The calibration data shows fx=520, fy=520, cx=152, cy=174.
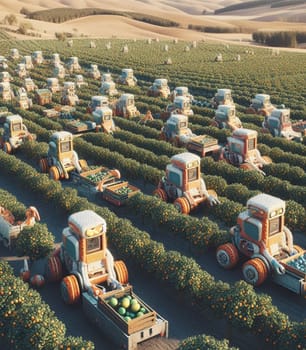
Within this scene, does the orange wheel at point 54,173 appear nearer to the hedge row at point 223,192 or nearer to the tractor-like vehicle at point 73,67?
the hedge row at point 223,192

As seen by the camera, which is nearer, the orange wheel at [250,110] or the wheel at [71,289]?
the wheel at [71,289]

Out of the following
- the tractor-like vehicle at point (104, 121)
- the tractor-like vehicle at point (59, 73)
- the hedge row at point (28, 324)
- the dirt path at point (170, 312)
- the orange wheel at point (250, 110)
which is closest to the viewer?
the hedge row at point (28, 324)

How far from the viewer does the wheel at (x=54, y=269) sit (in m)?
16.3

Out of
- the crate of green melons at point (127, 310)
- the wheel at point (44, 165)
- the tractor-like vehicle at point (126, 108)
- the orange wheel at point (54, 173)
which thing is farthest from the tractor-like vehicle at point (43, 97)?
the crate of green melons at point (127, 310)

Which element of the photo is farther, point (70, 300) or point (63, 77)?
point (63, 77)

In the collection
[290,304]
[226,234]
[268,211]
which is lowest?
[290,304]

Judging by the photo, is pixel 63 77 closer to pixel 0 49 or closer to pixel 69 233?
pixel 0 49

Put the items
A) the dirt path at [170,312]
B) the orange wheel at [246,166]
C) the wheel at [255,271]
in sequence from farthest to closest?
the orange wheel at [246,166] → the wheel at [255,271] → the dirt path at [170,312]

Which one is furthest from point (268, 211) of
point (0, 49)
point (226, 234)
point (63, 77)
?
point (0, 49)

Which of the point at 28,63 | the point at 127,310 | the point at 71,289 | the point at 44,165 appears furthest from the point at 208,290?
the point at 28,63

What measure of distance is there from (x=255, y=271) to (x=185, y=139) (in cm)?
1479

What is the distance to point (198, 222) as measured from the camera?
18500mm

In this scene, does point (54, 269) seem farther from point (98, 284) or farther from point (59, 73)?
point (59, 73)

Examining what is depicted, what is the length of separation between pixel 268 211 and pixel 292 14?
18695 cm
